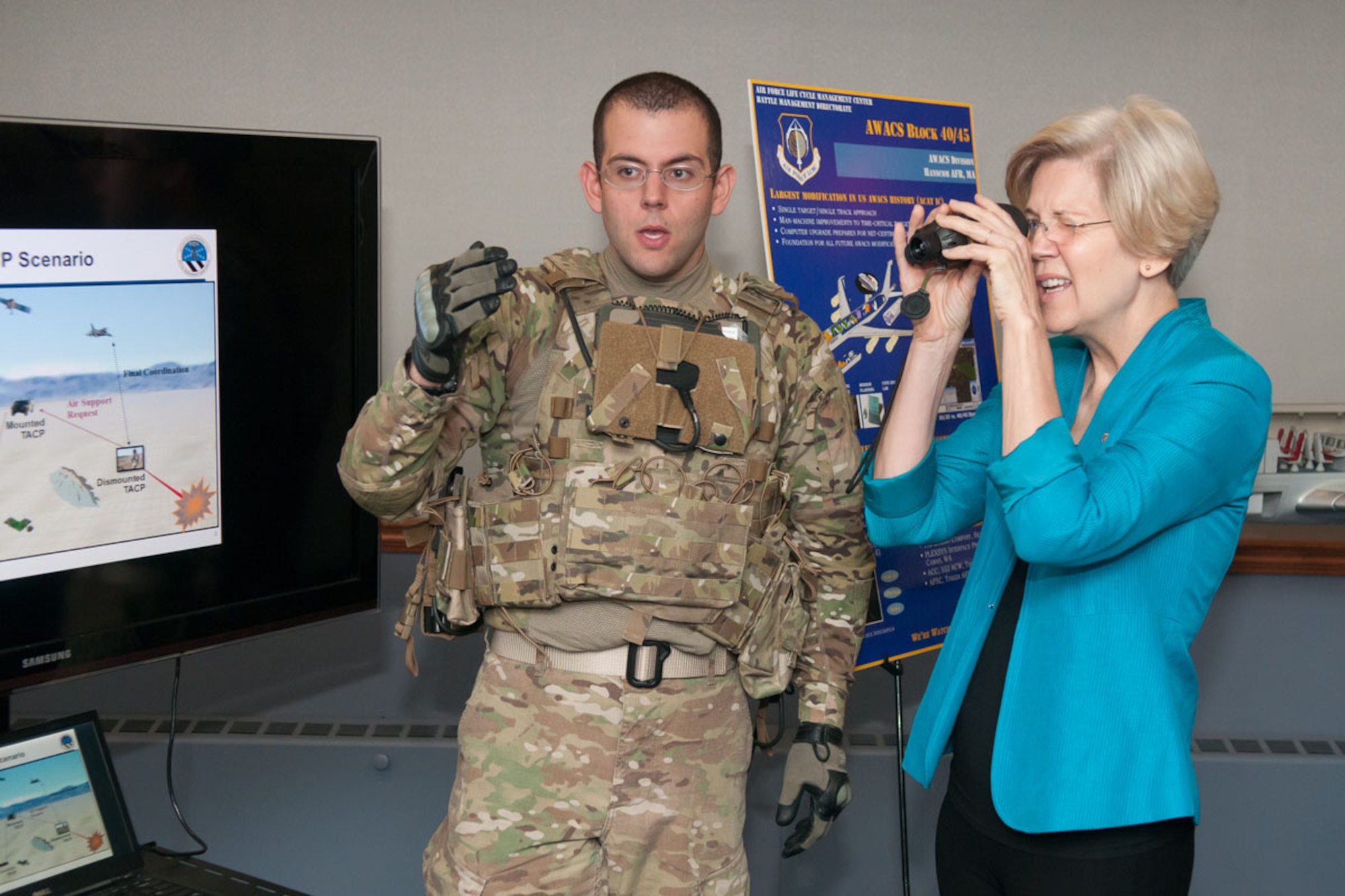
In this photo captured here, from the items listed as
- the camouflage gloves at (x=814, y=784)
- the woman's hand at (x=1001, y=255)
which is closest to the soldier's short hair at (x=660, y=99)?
the woman's hand at (x=1001, y=255)

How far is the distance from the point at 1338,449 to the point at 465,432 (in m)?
2.30

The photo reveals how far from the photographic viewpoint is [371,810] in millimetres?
2596

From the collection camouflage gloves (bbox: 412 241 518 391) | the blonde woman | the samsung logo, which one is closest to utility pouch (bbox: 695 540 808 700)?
the blonde woman

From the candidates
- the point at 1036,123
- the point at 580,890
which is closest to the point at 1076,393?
the point at 580,890

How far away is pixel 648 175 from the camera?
1.74m

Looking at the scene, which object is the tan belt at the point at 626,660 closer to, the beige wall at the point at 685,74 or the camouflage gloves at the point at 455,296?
the camouflage gloves at the point at 455,296

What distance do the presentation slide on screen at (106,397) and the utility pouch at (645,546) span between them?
27.5 inches

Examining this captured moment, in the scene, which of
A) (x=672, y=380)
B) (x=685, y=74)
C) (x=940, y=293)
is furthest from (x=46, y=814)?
(x=685, y=74)

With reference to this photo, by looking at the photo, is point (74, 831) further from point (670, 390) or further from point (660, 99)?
point (660, 99)

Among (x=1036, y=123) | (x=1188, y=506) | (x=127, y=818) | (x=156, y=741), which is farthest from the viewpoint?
(x=1036, y=123)

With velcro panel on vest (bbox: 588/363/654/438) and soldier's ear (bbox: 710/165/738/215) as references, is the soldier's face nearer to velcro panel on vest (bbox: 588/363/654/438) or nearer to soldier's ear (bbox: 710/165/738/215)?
soldier's ear (bbox: 710/165/738/215)

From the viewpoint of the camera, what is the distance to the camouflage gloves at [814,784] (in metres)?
1.82

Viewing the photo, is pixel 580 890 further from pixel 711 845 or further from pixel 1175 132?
pixel 1175 132

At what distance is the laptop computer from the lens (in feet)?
5.80
